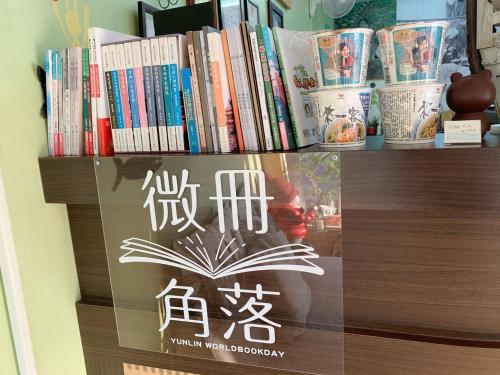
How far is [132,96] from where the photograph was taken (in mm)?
947

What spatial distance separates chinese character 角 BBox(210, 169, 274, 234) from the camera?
84 cm

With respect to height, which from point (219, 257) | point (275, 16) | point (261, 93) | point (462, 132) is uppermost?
point (275, 16)

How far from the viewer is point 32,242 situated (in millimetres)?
987

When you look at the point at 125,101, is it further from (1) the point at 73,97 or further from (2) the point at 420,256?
(2) the point at 420,256

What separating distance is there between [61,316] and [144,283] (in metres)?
0.27

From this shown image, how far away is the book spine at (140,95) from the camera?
92cm

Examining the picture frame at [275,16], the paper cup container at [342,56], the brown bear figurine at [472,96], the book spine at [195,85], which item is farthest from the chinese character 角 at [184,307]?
the picture frame at [275,16]

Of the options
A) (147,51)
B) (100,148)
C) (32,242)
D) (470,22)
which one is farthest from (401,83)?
(32,242)

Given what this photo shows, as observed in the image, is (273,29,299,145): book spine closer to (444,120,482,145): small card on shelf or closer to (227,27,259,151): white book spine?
(227,27,259,151): white book spine

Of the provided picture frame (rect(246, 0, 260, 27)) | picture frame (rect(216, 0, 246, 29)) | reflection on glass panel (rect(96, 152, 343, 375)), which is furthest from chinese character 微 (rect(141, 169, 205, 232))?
picture frame (rect(246, 0, 260, 27))

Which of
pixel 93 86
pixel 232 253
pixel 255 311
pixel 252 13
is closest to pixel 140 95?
pixel 93 86

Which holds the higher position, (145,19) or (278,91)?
(145,19)

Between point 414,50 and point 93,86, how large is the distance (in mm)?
733

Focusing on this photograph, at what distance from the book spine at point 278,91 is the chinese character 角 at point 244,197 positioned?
0.10 m
